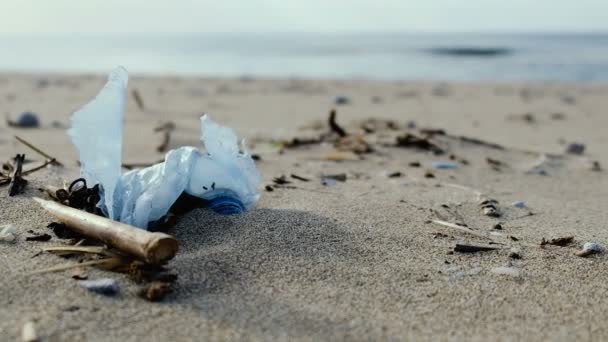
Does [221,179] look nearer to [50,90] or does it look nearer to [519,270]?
[519,270]

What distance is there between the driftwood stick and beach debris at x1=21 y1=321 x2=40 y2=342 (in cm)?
33

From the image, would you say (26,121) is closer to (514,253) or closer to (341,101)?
(341,101)

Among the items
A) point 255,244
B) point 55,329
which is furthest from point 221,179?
point 55,329

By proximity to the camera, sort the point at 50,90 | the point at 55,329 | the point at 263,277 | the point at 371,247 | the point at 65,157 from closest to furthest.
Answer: the point at 55,329 → the point at 263,277 → the point at 371,247 → the point at 65,157 → the point at 50,90

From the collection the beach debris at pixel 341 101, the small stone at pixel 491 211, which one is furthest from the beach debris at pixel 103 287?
the beach debris at pixel 341 101

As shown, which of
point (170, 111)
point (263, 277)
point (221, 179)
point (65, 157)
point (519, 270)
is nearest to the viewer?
point (263, 277)

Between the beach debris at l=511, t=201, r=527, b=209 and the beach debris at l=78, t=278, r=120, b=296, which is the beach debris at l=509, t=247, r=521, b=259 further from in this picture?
the beach debris at l=78, t=278, r=120, b=296

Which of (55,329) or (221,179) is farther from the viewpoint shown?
(221,179)

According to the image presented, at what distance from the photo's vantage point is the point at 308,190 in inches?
114

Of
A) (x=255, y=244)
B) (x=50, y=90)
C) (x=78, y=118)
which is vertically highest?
(x=78, y=118)

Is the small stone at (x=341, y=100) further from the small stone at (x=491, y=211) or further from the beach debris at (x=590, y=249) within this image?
the beach debris at (x=590, y=249)

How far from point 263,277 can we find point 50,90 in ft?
24.3

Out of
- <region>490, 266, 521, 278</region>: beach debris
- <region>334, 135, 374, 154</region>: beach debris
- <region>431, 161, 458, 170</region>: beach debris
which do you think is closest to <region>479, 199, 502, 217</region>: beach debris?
<region>490, 266, 521, 278</region>: beach debris

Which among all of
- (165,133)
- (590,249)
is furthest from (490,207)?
(165,133)
